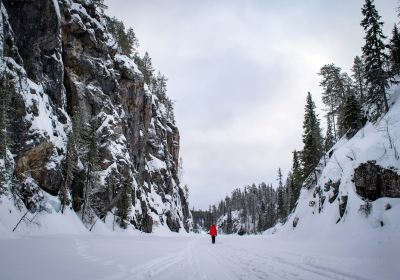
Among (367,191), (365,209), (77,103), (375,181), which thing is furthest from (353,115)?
(77,103)

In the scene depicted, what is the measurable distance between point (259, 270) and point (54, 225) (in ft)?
78.4

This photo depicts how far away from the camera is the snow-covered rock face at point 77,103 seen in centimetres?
2862

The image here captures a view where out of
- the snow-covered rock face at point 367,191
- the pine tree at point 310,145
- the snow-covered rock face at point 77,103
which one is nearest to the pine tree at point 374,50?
Answer: the snow-covered rock face at point 367,191

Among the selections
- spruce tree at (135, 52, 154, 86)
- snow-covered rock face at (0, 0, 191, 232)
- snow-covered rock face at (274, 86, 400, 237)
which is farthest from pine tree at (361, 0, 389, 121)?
spruce tree at (135, 52, 154, 86)

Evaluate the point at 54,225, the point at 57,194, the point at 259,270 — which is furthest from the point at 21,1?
the point at 259,270

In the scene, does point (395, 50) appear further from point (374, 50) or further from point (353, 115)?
point (353, 115)

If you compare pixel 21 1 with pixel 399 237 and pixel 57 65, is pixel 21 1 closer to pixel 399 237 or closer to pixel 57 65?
pixel 57 65

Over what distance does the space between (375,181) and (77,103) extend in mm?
37813

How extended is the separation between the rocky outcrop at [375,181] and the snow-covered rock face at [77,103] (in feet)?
91.1

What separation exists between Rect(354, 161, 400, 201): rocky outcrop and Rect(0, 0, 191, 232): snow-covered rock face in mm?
27777

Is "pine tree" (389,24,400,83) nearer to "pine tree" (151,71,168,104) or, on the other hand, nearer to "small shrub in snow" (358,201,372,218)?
"small shrub in snow" (358,201,372,218)

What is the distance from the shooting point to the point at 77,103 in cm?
4350

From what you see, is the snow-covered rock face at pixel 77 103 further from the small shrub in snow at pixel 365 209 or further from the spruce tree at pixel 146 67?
the small shrub in snow at pixel 365 209

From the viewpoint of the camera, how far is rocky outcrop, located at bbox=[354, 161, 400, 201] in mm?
21344
